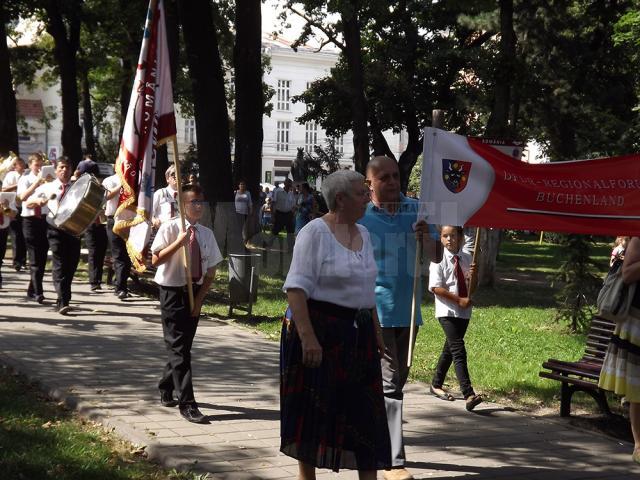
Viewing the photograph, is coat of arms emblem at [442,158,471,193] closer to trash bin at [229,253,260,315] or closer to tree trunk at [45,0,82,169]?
trash bin at [229,253,260,315]

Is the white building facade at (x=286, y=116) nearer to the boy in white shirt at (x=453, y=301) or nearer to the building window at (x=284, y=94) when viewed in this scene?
the building window at (x=284, y=94)

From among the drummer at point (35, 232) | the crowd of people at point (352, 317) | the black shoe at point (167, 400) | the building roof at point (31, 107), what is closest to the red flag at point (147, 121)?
the crowd of people at point (352, 317)

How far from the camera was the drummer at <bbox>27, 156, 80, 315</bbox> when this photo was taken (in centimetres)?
1359

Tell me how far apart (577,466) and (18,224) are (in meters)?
13.9

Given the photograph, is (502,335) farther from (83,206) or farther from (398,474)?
(398,474)

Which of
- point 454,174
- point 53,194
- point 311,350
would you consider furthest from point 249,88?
point 311,350

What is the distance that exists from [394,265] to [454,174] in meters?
0.90

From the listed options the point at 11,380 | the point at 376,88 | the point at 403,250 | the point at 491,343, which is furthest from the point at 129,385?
the point at 376,88

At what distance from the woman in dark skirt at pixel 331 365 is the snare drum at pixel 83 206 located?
7014mm

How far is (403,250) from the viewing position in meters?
6.84

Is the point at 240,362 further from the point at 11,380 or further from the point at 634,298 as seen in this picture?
the point at 634,298

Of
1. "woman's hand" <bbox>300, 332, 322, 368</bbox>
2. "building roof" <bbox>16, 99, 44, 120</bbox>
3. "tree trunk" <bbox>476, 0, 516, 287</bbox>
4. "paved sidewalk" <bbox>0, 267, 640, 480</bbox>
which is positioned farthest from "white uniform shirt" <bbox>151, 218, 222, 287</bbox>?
"building roof" <bbox>16, 99, 44, 120</bbox>

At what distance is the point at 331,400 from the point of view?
19.1 ft

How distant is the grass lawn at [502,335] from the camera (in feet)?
33.4
